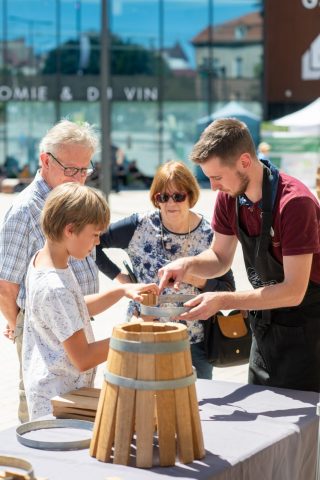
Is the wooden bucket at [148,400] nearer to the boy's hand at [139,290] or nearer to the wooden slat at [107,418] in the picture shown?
the wooden slat at [107,418]

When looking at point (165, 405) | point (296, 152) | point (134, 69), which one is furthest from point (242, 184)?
point (134, 69)

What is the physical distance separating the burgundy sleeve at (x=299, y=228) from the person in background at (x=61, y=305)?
70 cm

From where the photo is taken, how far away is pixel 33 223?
4352 mm

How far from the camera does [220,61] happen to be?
37719 mm

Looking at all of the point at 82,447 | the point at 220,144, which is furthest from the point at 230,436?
the point at 220,144

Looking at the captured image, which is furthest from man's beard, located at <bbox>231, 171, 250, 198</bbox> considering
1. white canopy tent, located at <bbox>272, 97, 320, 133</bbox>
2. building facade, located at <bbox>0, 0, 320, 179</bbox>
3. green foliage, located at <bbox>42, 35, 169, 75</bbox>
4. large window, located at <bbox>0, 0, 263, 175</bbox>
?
green foliage, located at <bbox>42, 35, 169, 75</bbox>

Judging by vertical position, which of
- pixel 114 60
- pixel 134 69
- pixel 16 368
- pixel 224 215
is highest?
pixel 114 60

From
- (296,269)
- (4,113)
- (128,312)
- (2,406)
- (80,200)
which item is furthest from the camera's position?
(4,113)

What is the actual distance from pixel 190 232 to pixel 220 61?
1321 inches

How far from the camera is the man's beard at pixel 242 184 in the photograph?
145 inches

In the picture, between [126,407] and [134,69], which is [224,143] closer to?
[126,407]

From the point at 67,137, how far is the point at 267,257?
1.11m

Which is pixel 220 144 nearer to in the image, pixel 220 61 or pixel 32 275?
pixel 32 275

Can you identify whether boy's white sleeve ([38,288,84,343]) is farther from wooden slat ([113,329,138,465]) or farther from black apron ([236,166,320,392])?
black apron ([236,166,320,392])
